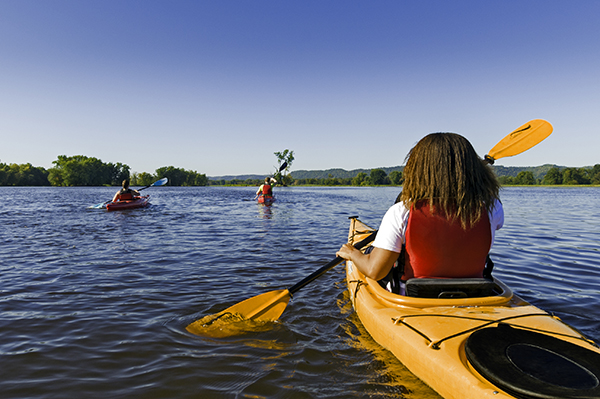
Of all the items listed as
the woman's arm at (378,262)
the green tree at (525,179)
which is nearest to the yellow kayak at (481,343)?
the woman's arm at (378,262)

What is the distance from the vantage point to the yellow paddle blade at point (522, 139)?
4058 millimetres

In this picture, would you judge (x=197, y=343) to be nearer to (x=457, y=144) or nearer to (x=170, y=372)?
(x=170, y=372)

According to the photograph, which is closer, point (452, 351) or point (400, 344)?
point (452, 351)

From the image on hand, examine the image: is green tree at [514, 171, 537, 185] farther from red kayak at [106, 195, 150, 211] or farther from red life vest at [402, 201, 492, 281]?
red life vest at [402, 201, 492, 281]

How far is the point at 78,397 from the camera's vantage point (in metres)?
2.54

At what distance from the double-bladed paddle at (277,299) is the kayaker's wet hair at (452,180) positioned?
1519 mm

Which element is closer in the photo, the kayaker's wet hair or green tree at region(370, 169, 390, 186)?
the kayaker's wet hair

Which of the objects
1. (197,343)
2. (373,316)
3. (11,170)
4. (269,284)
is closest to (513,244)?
(269,284)

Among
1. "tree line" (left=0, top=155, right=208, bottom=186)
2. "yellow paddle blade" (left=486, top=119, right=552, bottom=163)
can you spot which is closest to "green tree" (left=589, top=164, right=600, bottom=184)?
"yellow paddle blade" (left=486, top=119, right=552, bottom=163)

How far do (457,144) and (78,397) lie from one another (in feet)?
11.1

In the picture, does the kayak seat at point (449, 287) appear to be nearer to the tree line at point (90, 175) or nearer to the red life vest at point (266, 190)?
the red life vest at point (266, 190)

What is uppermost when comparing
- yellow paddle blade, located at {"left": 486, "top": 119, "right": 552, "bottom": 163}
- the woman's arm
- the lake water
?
yellow paddle blade, located at {"left": 486, "top": 119, "right": 552, "bottom": 163}

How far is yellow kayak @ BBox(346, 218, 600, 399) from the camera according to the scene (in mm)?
1715

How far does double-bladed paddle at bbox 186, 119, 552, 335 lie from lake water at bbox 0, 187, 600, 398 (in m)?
0.22
